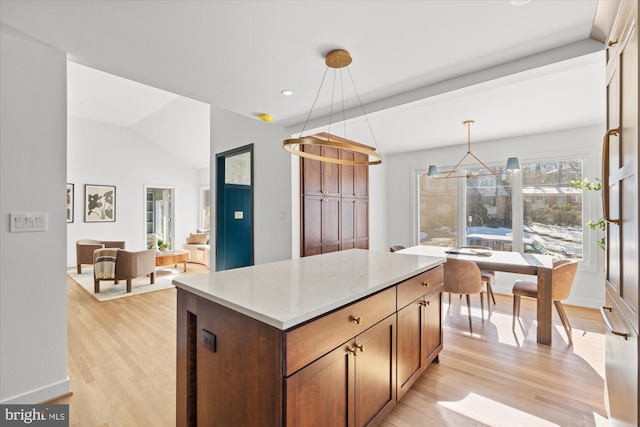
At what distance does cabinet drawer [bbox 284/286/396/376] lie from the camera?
109cm

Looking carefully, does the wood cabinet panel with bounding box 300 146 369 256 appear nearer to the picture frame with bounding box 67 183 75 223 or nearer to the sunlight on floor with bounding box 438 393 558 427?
the sunlight on floor with bounding box 438 393 558 427

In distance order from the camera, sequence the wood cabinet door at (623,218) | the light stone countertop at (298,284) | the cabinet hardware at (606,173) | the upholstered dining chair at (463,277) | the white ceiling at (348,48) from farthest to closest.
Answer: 1. the upholstered dining chair at (463,277)
2. the white ceiling at (348,48)
3. the cabinet hardware at (606,173)
4. the light stone countertop at (298,284)
5. the wood cabinet door at (623,218)

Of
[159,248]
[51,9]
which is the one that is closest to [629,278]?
[51,9]

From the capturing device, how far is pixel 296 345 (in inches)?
43.2

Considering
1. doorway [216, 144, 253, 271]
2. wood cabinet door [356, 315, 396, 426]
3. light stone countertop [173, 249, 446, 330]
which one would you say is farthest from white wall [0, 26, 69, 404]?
doorway [216, 144, 253, 271]

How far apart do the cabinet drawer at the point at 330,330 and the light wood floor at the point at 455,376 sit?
784mm

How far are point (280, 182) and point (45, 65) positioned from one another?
7.68ft

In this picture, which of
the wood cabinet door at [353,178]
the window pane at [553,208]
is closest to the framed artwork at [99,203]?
the wood cabinet door at [353,178]

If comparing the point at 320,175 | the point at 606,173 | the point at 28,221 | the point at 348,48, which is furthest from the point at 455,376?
the point at 28,221

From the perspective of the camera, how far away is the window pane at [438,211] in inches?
201

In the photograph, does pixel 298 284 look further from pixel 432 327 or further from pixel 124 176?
pixel 124 176

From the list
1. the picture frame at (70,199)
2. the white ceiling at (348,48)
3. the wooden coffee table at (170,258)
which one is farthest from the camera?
the picture frame at (70,199)

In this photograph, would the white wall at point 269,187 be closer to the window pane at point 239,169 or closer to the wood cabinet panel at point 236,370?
the window pane at point 239,169

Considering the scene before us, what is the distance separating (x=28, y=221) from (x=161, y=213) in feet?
23.4
